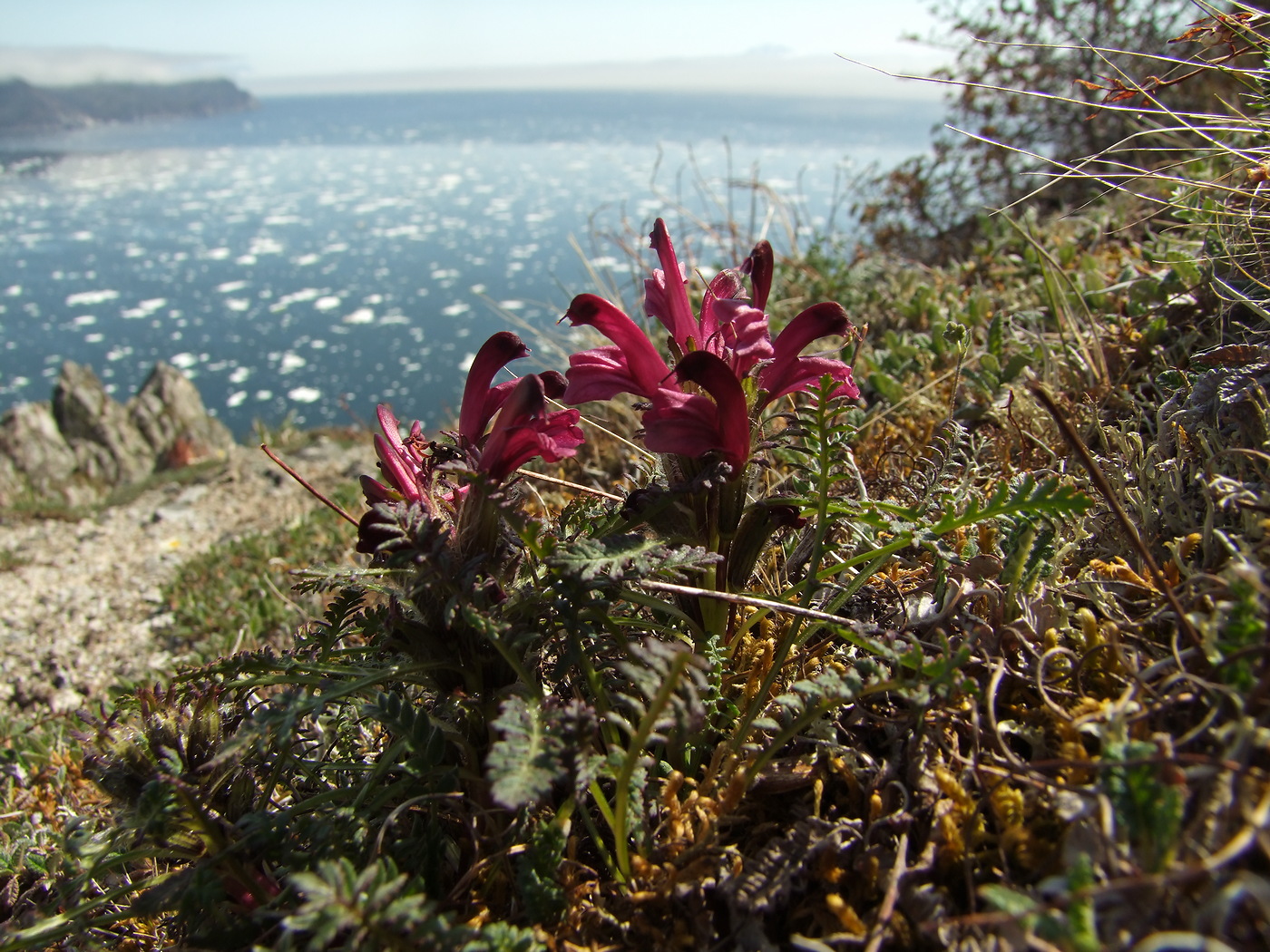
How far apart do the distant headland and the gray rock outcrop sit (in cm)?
14015

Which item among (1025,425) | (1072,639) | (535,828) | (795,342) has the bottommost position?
(535,828)

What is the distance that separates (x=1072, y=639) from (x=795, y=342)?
79 centimetres

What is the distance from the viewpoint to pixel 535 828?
1342 mm

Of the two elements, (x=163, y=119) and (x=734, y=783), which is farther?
(x=163, y=119)

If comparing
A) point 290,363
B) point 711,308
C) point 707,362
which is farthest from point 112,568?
point 290,363

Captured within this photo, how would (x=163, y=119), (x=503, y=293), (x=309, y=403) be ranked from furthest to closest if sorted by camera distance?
(x=163, y=119)
(x=503, y=293)
(x=309, y=403)

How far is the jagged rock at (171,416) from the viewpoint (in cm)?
1453

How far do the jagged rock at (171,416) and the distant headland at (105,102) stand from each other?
458 ft

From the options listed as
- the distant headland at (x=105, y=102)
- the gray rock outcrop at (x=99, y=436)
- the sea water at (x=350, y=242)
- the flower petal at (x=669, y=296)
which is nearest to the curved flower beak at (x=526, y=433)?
the flower petal at (x=669, y=296)

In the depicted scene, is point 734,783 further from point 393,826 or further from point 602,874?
point 393,826

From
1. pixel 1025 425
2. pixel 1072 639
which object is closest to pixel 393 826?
pixel 1072 639

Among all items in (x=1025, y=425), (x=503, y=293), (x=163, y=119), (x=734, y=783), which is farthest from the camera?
(x=163, y=119)

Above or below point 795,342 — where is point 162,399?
below

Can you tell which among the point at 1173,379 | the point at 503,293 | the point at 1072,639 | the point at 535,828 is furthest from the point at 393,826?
the point at 503,293
